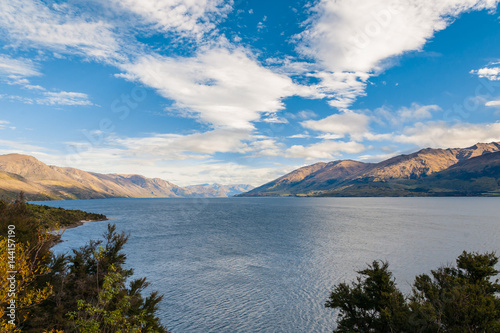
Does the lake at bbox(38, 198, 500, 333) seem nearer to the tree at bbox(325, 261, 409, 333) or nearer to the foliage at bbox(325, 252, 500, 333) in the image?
the tree at bbox(325, 261, 409, 333)

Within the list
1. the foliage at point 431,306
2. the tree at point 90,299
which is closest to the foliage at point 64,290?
the tree at point 90,299

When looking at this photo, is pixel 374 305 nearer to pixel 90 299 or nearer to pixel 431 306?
pixel 431 306

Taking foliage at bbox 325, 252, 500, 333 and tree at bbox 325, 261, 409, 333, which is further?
tree at bbox 325, 261, 409, 333

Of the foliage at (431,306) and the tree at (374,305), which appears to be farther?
the tree at (374,305)

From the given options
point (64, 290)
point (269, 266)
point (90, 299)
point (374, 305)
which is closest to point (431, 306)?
point (374, 305)

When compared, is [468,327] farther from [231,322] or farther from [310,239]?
[310,239]

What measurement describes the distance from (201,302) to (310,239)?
64.6 metres

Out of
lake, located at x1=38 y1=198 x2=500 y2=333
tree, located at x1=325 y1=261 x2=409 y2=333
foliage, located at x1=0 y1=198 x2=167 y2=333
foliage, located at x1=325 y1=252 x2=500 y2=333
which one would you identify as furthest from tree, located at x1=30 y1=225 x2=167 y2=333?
foliage, located at x1=325 y1=252 x2=500 y2=333

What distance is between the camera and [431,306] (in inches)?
960

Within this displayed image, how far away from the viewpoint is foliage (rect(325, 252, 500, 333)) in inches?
906

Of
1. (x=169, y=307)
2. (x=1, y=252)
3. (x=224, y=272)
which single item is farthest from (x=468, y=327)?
(x=224, y=272)

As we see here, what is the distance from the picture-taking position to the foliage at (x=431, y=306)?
2300cm

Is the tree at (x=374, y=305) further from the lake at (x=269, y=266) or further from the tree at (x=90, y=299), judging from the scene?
the tree at (x=90, y=299)

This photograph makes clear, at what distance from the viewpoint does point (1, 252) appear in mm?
12234
